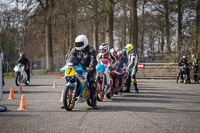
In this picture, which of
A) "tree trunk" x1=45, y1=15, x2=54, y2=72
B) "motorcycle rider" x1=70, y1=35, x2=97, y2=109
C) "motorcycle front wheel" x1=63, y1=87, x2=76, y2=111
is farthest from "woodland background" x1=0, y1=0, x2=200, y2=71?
"motorcycle front wheel" x1=63, y1=87, x2=76, y2=111

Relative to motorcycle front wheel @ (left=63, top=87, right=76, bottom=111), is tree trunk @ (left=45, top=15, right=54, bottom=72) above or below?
above

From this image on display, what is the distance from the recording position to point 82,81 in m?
9.27

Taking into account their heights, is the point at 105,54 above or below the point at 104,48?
below

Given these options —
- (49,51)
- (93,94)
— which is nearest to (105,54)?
(93,94)

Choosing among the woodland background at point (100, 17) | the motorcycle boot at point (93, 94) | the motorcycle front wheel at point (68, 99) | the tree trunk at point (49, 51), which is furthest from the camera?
the tree trunk at point (49, 51)

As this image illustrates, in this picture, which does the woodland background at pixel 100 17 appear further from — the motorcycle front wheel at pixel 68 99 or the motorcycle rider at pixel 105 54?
the motorcycle front wheel at pixel 68 99

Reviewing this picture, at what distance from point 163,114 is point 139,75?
1897cm

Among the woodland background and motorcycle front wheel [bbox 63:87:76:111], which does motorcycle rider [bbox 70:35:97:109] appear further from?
the woodland background

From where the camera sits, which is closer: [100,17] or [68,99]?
[68,99]

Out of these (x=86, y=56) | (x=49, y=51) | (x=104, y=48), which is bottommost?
(x=86, y=56)

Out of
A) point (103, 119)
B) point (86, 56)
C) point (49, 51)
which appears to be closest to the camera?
point (103, 119)

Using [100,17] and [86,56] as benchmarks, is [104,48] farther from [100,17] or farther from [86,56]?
[100,17]

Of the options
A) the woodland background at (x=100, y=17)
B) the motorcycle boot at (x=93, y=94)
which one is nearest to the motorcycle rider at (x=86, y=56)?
the motorcycle boot at (x=93, y=94)

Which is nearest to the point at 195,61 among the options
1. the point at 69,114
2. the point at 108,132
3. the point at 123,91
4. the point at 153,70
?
the point at 153,70
